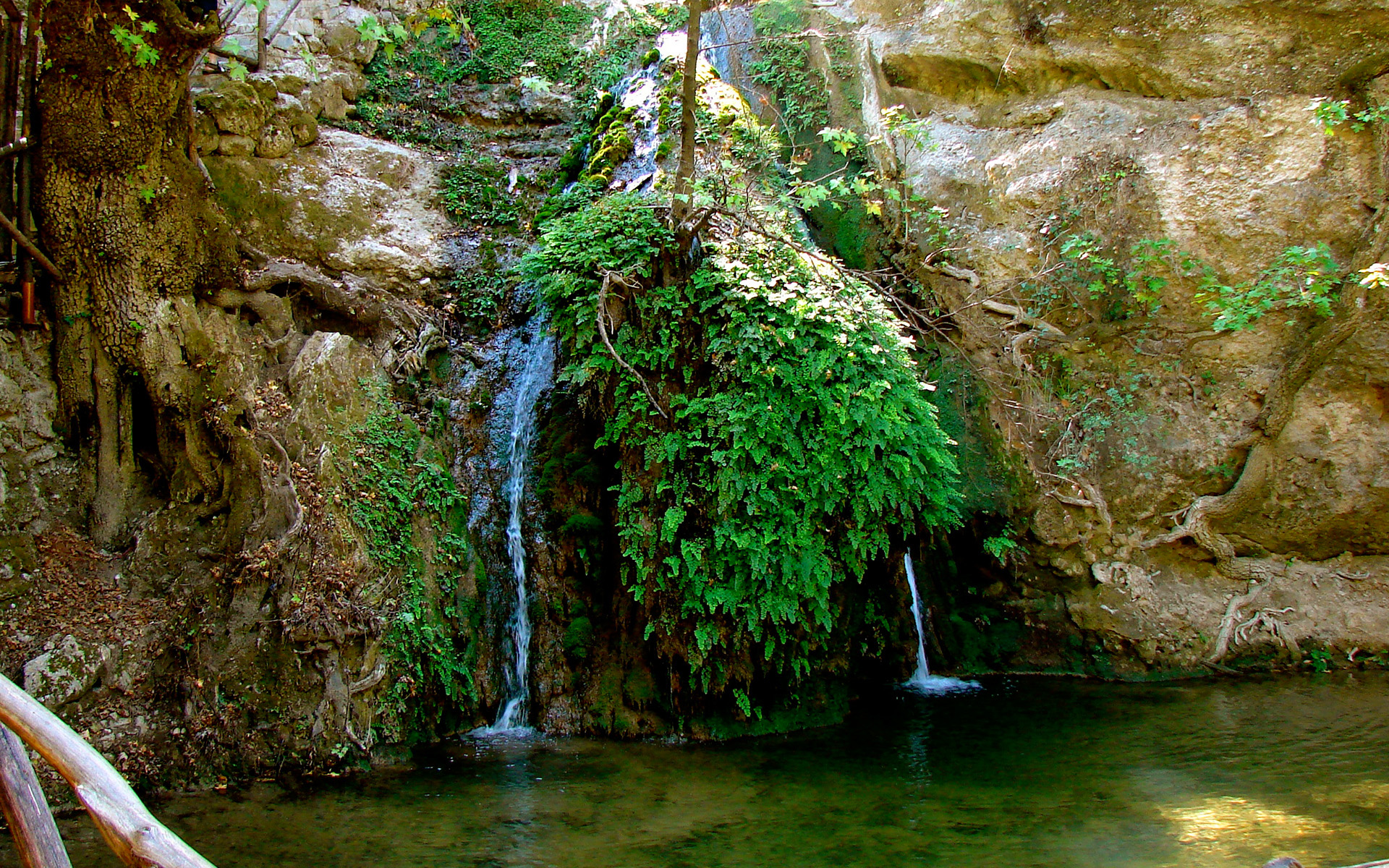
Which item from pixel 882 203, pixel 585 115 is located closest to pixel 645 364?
pixel 882 203

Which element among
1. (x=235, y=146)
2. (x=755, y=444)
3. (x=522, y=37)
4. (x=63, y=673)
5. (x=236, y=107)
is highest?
(x=522, y=37)

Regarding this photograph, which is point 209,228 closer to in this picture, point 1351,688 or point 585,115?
point 585,115

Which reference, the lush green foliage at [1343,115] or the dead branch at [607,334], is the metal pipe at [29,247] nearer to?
the dead branch at [607,334]

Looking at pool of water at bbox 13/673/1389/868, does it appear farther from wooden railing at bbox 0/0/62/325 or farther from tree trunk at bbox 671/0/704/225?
tree trunk at bbox 671/0/704/225

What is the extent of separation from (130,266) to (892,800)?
7791 mm

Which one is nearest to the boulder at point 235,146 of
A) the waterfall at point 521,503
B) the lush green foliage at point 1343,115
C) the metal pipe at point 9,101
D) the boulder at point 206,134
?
the boulder at point 206,134

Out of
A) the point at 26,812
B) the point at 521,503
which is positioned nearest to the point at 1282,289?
the point at 521,503

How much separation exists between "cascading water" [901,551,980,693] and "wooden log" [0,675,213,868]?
7.51m

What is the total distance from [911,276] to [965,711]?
5.51 metres

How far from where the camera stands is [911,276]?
394 inches

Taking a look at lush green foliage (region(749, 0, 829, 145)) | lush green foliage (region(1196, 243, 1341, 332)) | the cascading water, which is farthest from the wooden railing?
lush green foliage (region(1196, 243, 1341, 332))

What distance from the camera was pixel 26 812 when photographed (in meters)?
2.58

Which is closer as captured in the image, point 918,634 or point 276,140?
point 918,634

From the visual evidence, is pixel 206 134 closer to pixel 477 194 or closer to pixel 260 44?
pixel 260 44
